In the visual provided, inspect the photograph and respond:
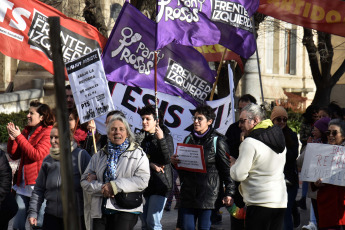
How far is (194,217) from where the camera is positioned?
7.86 meters

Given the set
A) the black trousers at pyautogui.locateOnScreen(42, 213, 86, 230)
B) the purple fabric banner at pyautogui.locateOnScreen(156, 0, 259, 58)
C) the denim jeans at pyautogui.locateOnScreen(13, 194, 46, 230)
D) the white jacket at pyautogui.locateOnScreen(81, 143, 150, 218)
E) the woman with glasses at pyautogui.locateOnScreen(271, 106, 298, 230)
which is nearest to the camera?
the white jacket at pyautogui.locateOnScreen(81, 143, 150, 218)

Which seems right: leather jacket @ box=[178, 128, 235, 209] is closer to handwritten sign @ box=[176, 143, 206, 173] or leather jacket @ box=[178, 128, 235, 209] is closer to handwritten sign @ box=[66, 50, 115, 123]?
handwritten sign @ box=[176, 143, 206, 173]

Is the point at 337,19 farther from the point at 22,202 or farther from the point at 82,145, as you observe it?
the point at 22,202

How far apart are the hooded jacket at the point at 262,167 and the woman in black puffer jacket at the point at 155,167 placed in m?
1.18

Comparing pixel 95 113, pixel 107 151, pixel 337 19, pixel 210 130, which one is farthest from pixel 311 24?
pixel 107 151

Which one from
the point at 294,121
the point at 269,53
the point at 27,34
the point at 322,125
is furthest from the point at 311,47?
the point at 269,53

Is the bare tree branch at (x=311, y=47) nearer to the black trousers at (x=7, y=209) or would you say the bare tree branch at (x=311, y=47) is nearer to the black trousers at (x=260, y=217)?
the black trousers at (x=260, y=217)

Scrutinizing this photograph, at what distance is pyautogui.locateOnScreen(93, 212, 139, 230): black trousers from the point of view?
669cm

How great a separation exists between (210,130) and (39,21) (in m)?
2.63

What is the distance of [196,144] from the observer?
311 inches

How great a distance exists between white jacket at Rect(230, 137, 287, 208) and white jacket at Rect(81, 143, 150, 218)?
0.82m

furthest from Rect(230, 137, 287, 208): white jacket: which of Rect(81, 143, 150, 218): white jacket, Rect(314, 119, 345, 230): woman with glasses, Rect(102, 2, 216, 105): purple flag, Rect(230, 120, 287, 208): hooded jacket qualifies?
Rect(102, 2, 216, 105): purple flag

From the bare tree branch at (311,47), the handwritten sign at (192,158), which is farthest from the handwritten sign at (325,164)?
the bare tree branch at (311,47)

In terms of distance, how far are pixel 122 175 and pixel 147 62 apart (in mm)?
3111
